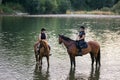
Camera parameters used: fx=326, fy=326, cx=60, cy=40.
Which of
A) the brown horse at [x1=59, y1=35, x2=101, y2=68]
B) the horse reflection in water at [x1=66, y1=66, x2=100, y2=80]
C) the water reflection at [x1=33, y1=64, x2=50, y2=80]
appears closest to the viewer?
the water reflection at [x1=33, y1=64, x2=50, y2=80]

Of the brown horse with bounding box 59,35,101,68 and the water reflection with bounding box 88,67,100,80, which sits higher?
the brown horse with bounding box 59,35,101,68

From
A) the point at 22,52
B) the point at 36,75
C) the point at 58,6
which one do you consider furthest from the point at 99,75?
the point at 58,6

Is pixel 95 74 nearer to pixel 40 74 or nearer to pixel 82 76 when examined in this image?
pixel 82 76

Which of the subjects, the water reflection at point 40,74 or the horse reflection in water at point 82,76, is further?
the horse reflection in water at point 82,76

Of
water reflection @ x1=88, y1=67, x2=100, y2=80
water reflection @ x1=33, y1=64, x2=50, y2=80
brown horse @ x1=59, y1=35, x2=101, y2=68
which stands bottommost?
water reflection @ x1=88, y1=67, x2=100, y2=80

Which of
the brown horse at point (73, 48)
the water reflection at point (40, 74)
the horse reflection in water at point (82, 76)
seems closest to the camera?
the water reflection at point (40, 74)

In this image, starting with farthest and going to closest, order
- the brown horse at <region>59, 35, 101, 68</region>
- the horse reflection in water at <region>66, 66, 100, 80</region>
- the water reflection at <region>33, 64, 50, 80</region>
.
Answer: the brown horse at <region>59, 35, 101, 68</region> → the horse reflection in water at <region>66, 66, 100, 80</region> → the water reflection at <region>33, 64, 50, 80</region>

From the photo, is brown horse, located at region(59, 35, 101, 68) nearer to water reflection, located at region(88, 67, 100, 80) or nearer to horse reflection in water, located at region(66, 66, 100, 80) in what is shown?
water reflection, located at region(88, 67, 100, 80)

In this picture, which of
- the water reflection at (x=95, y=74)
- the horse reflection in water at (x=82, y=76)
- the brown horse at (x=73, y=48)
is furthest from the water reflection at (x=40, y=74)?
the water reflection at (x=95, y=74)

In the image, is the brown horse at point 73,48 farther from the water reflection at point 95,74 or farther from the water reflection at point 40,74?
the water reflection at point 40,74

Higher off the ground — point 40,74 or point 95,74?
point 40,74

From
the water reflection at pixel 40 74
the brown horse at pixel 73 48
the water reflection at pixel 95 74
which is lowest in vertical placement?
the water reflection at pixel 95 74

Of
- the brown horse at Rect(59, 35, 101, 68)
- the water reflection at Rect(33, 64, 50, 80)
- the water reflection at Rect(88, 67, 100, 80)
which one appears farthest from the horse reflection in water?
the water reflection at Rect(33, 64, 50, 80)

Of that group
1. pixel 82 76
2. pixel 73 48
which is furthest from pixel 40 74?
pixel 73 48
